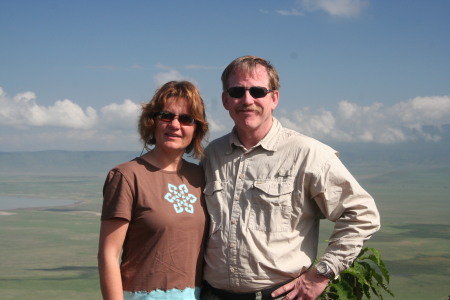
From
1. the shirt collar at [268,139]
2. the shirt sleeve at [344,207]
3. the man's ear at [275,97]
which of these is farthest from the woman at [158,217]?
the shirt sleeve at [344,207]

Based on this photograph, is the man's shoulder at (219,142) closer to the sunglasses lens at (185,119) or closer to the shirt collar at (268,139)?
the shirt collar at (268,139)

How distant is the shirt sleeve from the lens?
3.52m

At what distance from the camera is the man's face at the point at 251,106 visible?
374 centimetres

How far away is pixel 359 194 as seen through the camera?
3527 mm

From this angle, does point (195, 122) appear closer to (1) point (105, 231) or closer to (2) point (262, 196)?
(2) point (262, 196)

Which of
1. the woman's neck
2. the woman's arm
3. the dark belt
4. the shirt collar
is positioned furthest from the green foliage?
the woman's arm

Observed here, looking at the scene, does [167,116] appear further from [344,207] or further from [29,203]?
[29,203]

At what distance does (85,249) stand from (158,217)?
70.7 metres

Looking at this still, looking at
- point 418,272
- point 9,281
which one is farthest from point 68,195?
point 418,272

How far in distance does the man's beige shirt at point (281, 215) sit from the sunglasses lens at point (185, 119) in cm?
41

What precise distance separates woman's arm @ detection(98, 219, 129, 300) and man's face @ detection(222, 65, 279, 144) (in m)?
0.99

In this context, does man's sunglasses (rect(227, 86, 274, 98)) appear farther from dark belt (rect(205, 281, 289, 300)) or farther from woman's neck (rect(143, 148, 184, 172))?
dark belt (rect(205, 281, 289, 300))

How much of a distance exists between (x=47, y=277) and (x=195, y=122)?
56945mm

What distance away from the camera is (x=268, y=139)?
12.3 ft
